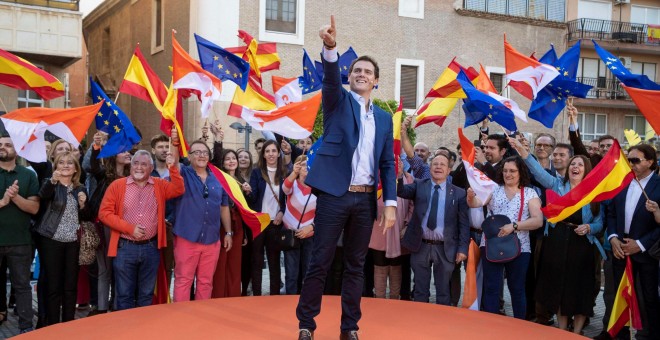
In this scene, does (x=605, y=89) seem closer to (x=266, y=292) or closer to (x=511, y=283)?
(x=266, y=292)

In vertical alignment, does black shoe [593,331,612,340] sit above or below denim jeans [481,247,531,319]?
below

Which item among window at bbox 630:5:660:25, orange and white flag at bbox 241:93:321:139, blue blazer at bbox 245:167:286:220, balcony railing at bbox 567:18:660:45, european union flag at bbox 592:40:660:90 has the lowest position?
blue blazer at bbox 245:167:286:220

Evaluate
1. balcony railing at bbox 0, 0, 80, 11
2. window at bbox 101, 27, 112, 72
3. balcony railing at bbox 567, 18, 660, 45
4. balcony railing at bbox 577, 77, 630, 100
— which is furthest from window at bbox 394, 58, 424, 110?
window at bbox 101, 27, 112, 72

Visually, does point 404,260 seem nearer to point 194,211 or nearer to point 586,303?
point 586,303

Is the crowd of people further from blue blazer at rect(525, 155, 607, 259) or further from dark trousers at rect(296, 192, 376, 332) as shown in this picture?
dark trousers at rect(296, 192, 376, 332)

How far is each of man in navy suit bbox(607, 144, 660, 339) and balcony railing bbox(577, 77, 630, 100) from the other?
3027 centimetres

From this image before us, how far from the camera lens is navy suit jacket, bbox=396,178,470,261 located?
7.81 meters

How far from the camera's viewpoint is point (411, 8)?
103 feet

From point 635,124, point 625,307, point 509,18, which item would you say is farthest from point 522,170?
point 635,124

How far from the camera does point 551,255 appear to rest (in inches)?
297

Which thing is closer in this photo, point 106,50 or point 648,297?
point 648,297

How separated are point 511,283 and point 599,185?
1.38 m

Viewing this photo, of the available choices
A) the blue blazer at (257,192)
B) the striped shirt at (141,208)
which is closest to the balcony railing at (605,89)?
the blue blazer at (257,192)

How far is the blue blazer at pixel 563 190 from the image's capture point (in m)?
7.48
